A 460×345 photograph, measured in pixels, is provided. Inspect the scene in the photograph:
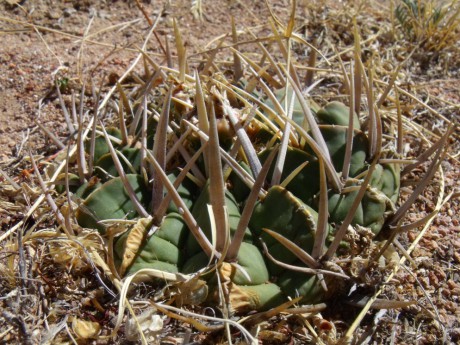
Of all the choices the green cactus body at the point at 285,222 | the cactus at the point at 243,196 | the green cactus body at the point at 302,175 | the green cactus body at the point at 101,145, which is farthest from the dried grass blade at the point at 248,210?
the green cactus body at the point at 101,145

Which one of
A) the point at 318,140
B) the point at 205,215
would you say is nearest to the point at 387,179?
the point at 318,140

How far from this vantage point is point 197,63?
2.73m

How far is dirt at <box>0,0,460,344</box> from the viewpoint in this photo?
1.66 m

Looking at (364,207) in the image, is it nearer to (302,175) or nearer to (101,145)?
(302,175)

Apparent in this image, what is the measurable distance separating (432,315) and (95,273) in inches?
35.3

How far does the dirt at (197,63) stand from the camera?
→ 1.66 meters

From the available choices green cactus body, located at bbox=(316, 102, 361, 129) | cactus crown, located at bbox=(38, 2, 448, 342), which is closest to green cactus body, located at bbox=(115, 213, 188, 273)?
cactus crown, located at bbox=(38, 2, 448, 342)

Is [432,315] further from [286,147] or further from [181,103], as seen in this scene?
[181,103]

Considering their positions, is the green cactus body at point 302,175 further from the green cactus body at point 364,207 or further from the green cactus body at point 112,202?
the green cactus body at point 112,202

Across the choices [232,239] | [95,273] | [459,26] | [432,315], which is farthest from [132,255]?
[459,26]

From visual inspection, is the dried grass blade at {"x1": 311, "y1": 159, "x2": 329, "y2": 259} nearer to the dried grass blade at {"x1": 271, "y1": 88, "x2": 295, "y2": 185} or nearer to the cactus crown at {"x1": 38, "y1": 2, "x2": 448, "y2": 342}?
the cactus crown at {"x1": 38, "y1": 2, "x2": 448, "y2": 342}

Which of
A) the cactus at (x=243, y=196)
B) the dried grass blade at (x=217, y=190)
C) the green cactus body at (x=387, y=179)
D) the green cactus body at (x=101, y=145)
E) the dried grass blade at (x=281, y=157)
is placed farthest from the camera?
the green cactus body at (x=101, y=145)

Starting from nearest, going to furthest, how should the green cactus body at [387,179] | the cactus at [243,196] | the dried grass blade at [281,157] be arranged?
the cactus at [243,196] < the dried grass blade at [281,157] < the green cactus body at [387,179]

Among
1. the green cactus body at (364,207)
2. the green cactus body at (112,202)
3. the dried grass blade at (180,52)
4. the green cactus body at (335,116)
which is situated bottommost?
the green cactus body at (112,202)
